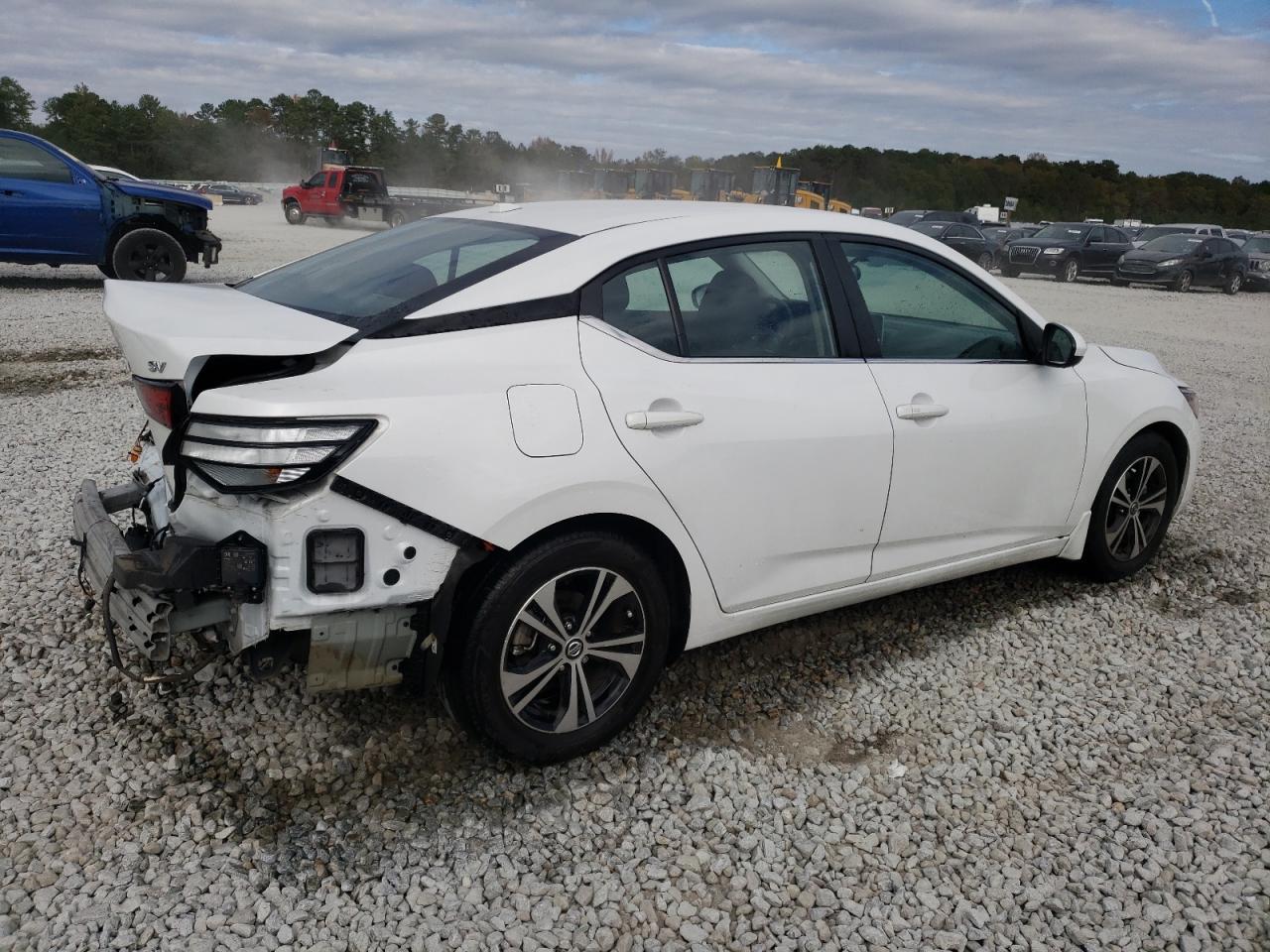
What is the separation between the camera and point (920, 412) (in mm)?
3381

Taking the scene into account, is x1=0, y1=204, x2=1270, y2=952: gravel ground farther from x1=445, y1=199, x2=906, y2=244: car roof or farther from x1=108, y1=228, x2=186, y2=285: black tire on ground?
x1=108, y1=228, x2=186, y2=285: black tire on ground

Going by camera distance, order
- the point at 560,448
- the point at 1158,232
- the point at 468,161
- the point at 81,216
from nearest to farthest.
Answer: the point at 560,448, the point at 81,216, the point at 1158,232, the point at 468,161

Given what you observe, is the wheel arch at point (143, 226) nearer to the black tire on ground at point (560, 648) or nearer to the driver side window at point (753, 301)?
the driver side window at point (753, 301)

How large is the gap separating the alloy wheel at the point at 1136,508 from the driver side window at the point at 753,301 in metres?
1.90

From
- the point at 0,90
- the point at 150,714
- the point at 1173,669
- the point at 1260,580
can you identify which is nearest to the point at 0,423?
the point at 150,714

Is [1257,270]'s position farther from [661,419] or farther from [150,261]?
[661,419]

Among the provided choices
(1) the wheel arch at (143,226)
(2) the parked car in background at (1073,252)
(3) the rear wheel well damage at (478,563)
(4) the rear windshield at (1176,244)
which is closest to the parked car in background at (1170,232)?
(4) the rear windshield at (1176,244)

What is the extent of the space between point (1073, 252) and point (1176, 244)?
236 centimetres

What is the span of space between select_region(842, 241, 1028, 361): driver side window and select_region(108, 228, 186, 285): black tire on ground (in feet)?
34.7

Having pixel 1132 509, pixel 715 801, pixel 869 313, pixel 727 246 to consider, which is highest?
pixel 727 246

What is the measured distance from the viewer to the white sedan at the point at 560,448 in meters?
2.41

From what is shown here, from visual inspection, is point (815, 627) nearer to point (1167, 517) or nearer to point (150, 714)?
point (1167, 517)

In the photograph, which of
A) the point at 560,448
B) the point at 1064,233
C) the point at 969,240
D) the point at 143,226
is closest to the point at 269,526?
the point at 560,448

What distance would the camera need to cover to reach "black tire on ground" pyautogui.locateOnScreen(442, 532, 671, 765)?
2635 millimetres
